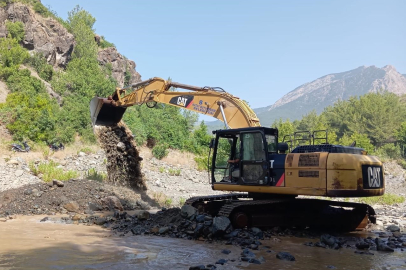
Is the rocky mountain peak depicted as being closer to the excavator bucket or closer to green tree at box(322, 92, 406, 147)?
the excavator bucket

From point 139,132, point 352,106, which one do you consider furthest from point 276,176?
point 352,106

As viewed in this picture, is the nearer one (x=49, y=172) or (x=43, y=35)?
(x=49, y=172)

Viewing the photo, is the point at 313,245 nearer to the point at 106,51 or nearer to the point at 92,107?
the point at 92,107

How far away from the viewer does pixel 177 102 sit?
37.2ft

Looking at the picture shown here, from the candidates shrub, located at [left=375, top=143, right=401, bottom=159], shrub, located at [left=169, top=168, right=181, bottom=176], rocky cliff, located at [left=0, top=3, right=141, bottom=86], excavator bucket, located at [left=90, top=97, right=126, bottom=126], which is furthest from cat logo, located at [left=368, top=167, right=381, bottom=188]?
rocky cliff, located at [left=0, top=3, right=141, bottom=86]

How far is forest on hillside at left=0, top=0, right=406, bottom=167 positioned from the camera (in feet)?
84.5

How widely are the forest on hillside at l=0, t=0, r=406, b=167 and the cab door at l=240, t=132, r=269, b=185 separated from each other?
1702 cm

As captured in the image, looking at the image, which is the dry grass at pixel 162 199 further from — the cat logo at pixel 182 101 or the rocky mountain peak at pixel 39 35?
the rocky mountain peak at pixel 39 35

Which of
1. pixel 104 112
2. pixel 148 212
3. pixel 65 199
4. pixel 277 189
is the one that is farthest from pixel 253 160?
pixel 104 112

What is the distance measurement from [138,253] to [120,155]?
8128mm

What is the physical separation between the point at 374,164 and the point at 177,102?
18.7 ft

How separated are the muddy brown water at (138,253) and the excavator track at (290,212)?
0.77m

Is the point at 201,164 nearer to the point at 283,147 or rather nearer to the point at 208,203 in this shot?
the point at 208,203

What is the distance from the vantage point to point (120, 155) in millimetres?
14008
